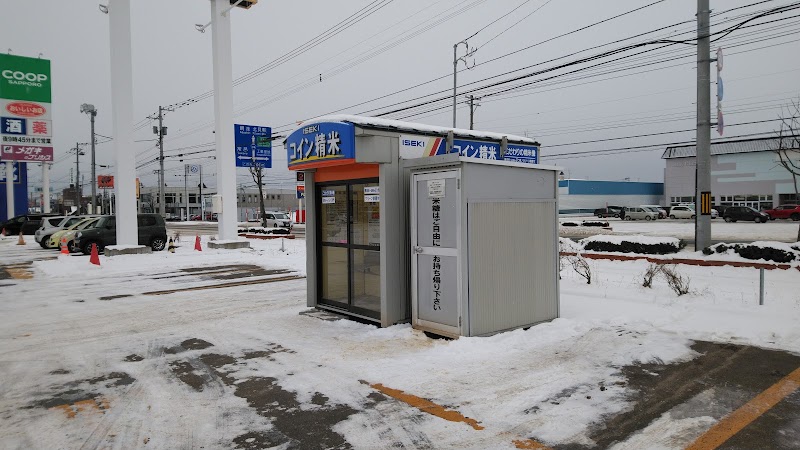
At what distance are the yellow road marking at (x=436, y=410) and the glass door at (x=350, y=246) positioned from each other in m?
2.85

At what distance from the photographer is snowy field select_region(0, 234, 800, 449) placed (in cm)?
407

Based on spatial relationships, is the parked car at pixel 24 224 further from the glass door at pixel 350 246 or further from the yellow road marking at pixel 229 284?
the glass door at pixel 350 246

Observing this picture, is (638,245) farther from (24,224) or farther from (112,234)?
(24,224)

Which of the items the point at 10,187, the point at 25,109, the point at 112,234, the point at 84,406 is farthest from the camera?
the point at 10,187

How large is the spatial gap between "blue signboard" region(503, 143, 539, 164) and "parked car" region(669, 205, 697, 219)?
44.2 m

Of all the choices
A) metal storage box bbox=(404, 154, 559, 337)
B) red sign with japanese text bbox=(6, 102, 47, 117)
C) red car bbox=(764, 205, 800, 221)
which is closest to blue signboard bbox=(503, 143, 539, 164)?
metal storage box bbox=(404, 154, 559, 337)

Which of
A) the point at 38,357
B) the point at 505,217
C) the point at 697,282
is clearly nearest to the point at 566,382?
the point at 505,217

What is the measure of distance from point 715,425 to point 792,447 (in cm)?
50

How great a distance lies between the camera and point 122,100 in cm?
2005

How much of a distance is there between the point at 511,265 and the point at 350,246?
271 cm

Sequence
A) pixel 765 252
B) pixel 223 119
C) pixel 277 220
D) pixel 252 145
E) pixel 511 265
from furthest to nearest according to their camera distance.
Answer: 1. pixel 277 220
2. pixel 252 145
3. pixel 223 119
4. pixel 765 252
5. pixel 511 265

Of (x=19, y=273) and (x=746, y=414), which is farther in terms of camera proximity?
(x=19, y=273)

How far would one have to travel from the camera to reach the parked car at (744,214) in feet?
123

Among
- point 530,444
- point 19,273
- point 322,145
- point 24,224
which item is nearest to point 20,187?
point 24,224
